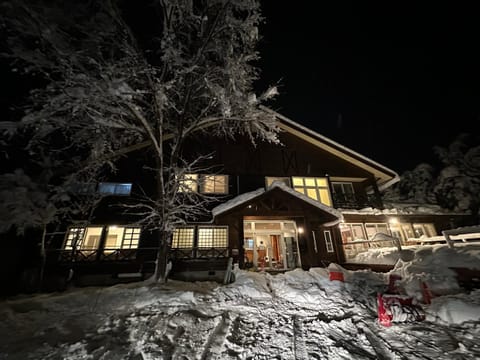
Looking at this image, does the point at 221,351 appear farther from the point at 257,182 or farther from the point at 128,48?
→ the point at 257,182

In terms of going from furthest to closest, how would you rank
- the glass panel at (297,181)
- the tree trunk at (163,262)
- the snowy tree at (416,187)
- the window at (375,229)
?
the snowy tree at (416,187), the window at (375,229), the glass panel at (297,181), the tree trunk at (163,262)

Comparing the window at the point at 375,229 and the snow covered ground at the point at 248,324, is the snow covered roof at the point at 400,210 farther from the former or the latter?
the snow covered ground at the point at 248,324

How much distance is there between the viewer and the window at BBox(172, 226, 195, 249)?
34.8 ft

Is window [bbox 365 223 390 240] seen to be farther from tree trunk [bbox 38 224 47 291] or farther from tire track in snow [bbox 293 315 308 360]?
tree trunk [bbox 38 224 47 291]

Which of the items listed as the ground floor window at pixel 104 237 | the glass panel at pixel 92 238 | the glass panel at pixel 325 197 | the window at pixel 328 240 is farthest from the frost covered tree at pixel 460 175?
the glass panel at pixel 92 238

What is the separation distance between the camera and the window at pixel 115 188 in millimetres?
11077

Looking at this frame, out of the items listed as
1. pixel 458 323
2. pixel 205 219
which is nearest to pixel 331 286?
pixel 458 323

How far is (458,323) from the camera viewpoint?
4.14 meters

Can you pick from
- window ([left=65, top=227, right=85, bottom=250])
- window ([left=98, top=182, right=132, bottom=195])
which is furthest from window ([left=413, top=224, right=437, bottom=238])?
window ([left=65, top=227, right=85, bottom=250])

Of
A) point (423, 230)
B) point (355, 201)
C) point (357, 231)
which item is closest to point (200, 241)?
point (355, 201)

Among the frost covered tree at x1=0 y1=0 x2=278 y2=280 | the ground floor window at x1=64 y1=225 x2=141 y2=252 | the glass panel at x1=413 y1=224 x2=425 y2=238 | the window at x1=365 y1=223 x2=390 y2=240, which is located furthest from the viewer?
the glass panel at x1=413 y1=224 x2=425 y2=238

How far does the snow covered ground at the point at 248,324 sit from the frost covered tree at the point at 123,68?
8.72 ft

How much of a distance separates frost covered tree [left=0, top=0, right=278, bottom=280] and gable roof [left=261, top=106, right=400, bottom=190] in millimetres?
6238

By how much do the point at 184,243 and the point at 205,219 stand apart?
1.69 m
